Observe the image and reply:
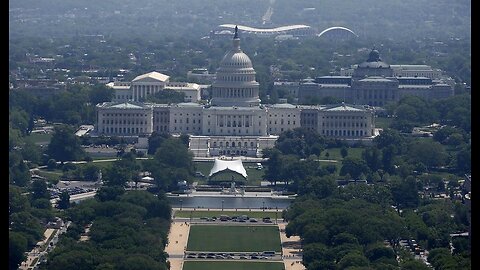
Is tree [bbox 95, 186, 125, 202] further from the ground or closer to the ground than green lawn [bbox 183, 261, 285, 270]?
closer to the ground

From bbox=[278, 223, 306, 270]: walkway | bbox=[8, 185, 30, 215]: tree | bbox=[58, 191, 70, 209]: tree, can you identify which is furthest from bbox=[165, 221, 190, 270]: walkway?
bbox=[58, 191, 70, 209]: tree

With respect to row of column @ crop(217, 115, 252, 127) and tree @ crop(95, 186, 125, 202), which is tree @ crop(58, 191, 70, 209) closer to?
tree @ crop(95, 186, 125, 202)

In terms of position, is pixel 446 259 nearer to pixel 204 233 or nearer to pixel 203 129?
pixel 204 233

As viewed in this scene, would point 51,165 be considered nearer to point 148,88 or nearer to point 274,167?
point 274,167

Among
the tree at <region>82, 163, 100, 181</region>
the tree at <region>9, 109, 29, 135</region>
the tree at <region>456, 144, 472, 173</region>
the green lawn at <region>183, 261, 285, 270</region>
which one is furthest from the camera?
the tree at <region>9, 109, 29, 135</region>

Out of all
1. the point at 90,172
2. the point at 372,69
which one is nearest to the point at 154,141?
the point at 90,172
